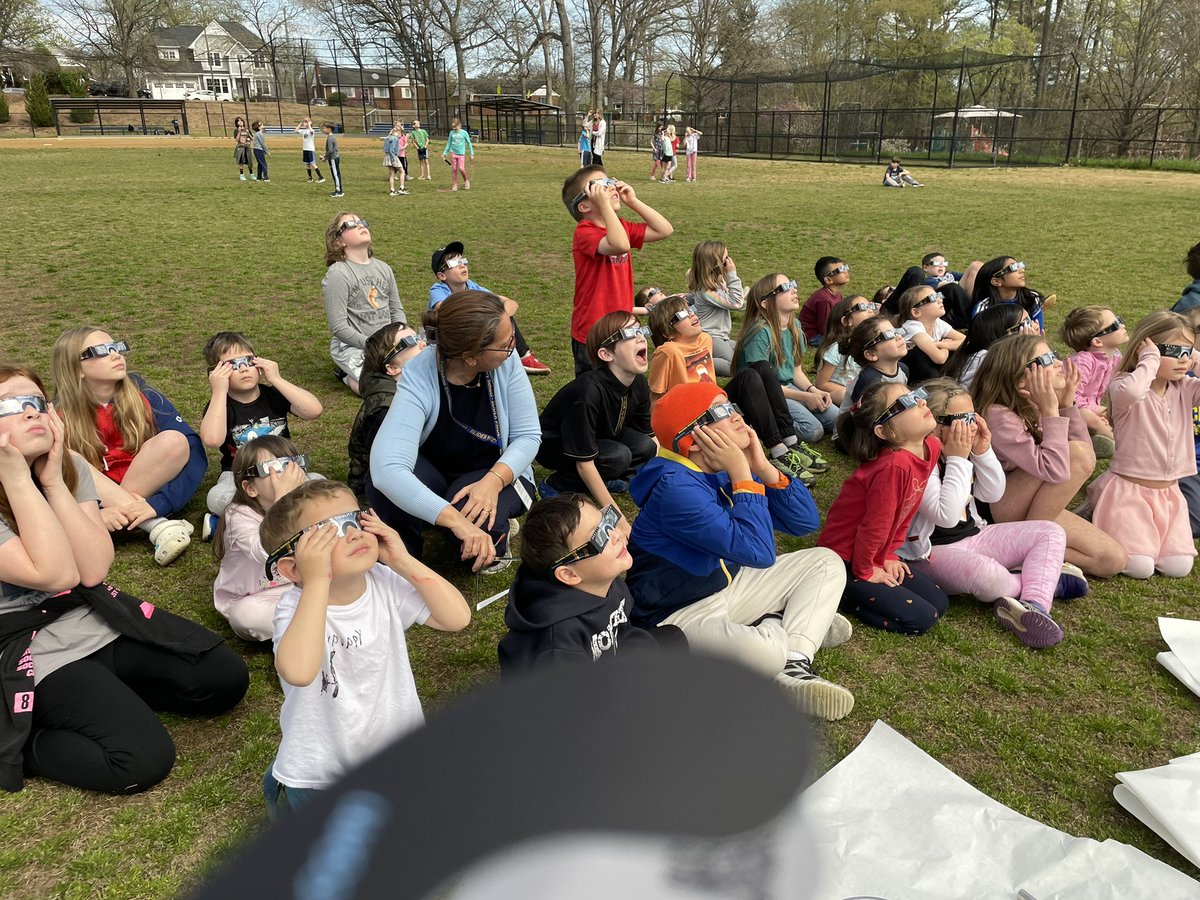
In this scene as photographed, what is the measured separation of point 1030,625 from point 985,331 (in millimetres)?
2794

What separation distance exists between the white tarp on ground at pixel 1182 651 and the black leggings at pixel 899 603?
89 cm

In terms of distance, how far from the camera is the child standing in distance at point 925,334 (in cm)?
621

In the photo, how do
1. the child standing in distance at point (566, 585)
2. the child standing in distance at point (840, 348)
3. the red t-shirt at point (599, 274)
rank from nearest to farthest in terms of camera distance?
the child standing in distance at point (566, 585)
the red t-shirt at point (599, 274)
the child standing in distance at point (840, 348)

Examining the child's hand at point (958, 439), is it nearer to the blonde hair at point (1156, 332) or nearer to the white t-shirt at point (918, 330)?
the blonde hair at point (1156, 332)

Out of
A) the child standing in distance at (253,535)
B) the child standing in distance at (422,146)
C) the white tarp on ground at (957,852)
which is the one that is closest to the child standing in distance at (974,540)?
the white tarp on ground at (957,852)

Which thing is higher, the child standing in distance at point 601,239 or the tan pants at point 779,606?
the child standing in distance at point 601,239

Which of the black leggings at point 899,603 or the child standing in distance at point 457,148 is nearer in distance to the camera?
the black leggings at point 899,603

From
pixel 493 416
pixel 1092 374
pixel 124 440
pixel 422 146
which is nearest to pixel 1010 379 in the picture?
pixel 1092 374

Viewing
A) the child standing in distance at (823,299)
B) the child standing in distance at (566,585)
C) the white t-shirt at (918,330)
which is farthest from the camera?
the child standing in distance at (823,299)

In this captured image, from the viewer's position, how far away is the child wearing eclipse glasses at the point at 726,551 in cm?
326

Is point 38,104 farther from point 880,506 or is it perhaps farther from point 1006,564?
point 1006,564

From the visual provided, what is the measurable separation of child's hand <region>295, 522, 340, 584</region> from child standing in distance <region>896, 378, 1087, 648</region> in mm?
2864

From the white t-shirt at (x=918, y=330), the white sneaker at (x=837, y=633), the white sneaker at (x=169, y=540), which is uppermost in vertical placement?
the white t-shirt at (x=918, y=330)

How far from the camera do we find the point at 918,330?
627cm
